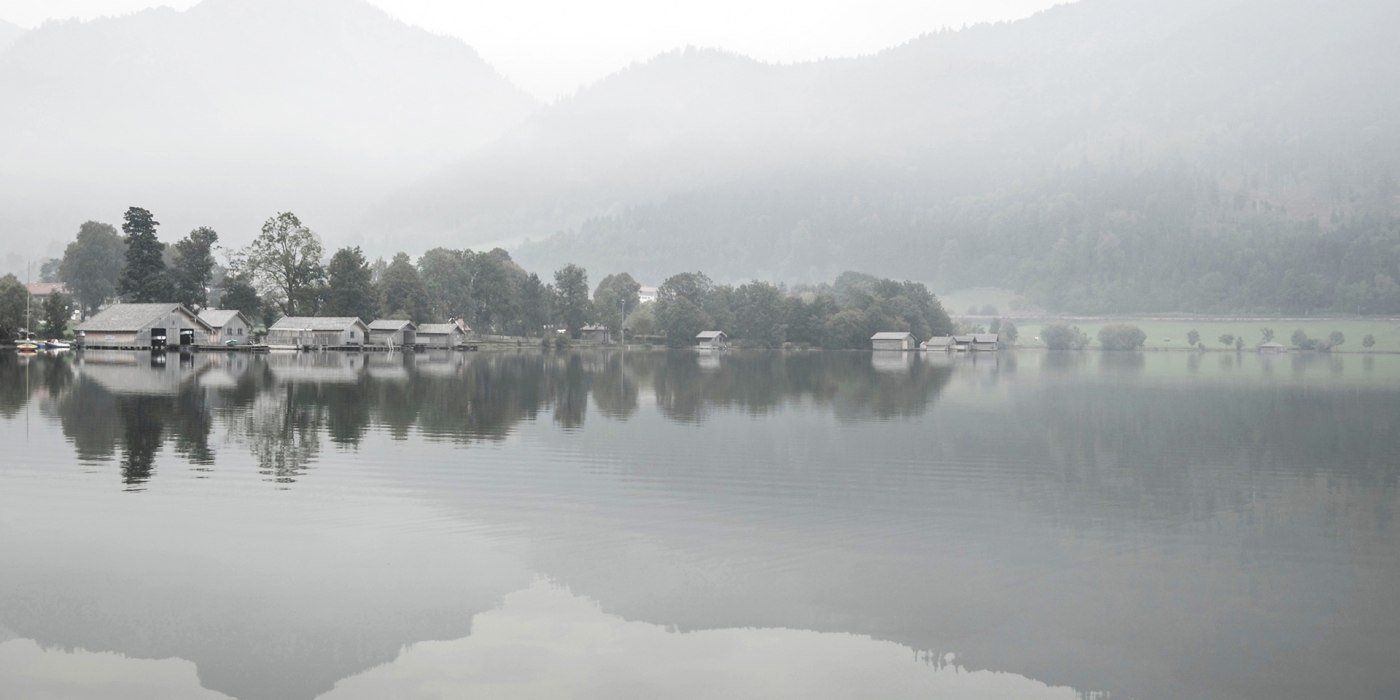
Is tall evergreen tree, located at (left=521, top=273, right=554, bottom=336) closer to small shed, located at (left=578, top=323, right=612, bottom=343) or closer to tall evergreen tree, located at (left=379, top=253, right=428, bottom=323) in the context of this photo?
small shed, located at (left=578, top=323, right=612, bottom=343)

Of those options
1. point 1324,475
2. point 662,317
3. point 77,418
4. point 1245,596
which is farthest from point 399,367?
point 662,317

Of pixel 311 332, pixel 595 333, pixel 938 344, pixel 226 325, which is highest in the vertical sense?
pixel 226 325

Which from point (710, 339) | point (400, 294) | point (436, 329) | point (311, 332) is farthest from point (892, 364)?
point (311, 332)

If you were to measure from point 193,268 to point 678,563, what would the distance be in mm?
98032

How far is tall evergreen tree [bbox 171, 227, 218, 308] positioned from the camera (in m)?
94.4

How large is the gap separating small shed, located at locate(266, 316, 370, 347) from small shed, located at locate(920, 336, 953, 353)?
332ft

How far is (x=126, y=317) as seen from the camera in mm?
86688

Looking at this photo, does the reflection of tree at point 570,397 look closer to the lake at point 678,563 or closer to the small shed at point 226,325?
the lake at point 678,563

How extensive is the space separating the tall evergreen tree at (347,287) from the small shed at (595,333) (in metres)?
49.1

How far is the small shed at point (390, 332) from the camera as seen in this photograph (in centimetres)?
10525

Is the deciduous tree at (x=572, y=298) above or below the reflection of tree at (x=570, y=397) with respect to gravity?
above

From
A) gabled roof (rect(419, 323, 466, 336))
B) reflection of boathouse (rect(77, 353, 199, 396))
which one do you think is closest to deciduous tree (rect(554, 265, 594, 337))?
gabled roof (rect(419, 323, 466, 336))

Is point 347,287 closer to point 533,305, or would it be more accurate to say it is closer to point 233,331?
point 233,331

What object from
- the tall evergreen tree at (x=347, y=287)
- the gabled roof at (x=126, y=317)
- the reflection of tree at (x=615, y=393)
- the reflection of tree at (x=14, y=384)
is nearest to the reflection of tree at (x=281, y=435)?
the reflection of tree at (x=14, y=384)
